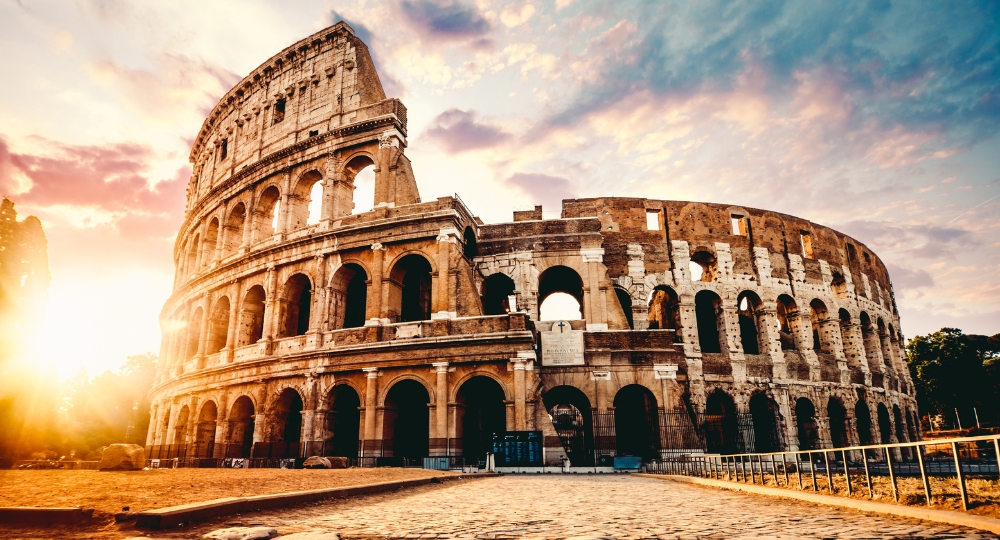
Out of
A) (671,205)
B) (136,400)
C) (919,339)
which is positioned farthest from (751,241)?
(136,400)

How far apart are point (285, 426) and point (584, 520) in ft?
55.7

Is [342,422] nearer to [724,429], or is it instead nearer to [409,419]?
[409,419]

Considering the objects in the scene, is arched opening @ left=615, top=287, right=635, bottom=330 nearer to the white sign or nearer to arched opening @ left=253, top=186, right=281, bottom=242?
the white sign

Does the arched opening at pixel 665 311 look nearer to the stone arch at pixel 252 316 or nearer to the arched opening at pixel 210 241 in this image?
the stone arch at pixel 252 316

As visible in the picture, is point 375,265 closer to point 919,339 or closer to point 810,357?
point 810,357

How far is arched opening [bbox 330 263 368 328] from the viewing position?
62.4ft

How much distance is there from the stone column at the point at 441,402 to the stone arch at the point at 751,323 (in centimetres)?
1293

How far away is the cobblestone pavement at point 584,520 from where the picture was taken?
3828 mm

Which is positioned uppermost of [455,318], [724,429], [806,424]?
[455,318]

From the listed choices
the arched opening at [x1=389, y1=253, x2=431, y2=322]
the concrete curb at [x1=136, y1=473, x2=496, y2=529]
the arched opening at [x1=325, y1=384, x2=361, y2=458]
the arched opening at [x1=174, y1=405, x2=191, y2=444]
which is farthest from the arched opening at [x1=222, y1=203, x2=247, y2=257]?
the concrete curb at [x1=136, y1=473, x2=496, y2=529]

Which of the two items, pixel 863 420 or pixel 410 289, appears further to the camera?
pixel 863 420

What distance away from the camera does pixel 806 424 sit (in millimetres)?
22266

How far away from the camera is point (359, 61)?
21.5 meters

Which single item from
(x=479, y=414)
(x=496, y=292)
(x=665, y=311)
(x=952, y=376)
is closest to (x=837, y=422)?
(x=665, y=311)
